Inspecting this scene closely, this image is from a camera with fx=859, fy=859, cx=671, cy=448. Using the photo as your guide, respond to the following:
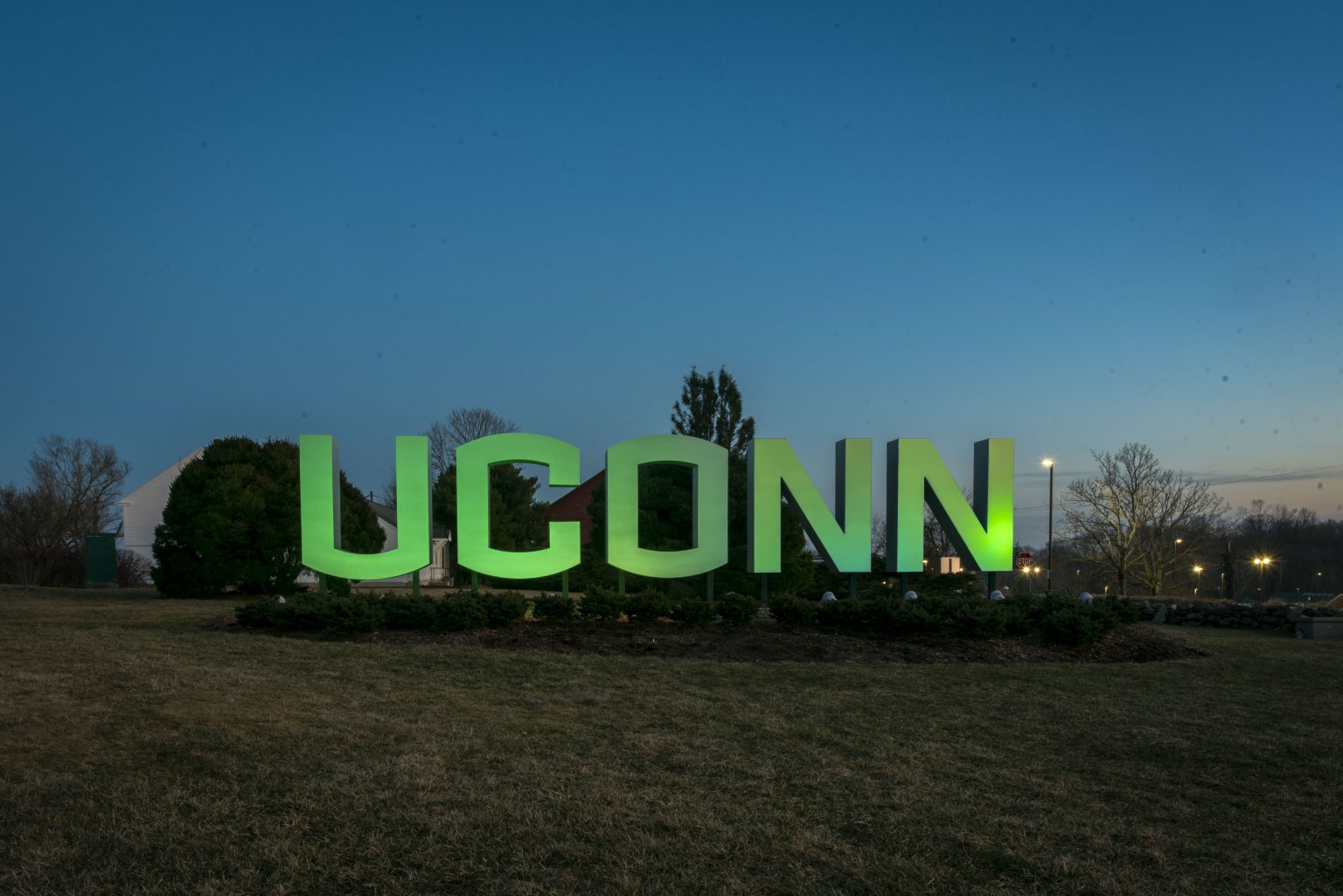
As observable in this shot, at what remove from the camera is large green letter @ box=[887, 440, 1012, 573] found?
15148 millimetres

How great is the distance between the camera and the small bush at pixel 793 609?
13766 mm

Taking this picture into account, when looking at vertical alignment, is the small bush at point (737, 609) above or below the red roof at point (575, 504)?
below

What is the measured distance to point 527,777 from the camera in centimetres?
573

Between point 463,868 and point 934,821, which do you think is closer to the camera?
point 463,868

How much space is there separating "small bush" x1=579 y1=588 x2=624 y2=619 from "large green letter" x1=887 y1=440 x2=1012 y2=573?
508 centimetres

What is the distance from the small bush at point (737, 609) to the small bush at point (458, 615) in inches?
148

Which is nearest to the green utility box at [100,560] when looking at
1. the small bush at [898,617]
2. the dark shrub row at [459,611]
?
the dark shrub row at [459,611]

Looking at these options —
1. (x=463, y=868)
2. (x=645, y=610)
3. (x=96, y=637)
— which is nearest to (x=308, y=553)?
(x=96, y=637)

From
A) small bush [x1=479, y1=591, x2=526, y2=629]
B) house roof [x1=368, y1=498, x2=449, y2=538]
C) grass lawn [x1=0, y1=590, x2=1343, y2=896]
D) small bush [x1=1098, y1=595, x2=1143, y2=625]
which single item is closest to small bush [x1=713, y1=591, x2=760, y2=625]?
small bush [x1=479, y1=591, x2=526, y2=629]

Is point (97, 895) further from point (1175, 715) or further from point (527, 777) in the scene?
point (1175, 715)

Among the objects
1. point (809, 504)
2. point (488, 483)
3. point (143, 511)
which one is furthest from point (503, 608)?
point (143, 511)

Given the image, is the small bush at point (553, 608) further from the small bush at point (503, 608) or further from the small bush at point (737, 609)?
the small bush at point (737, 609)

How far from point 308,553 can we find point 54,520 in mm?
37695

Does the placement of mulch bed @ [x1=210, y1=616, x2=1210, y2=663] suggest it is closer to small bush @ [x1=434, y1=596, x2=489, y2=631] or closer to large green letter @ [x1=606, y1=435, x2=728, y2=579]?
small bush @ [x1=434, y1=596, x2=489, y2=631]
